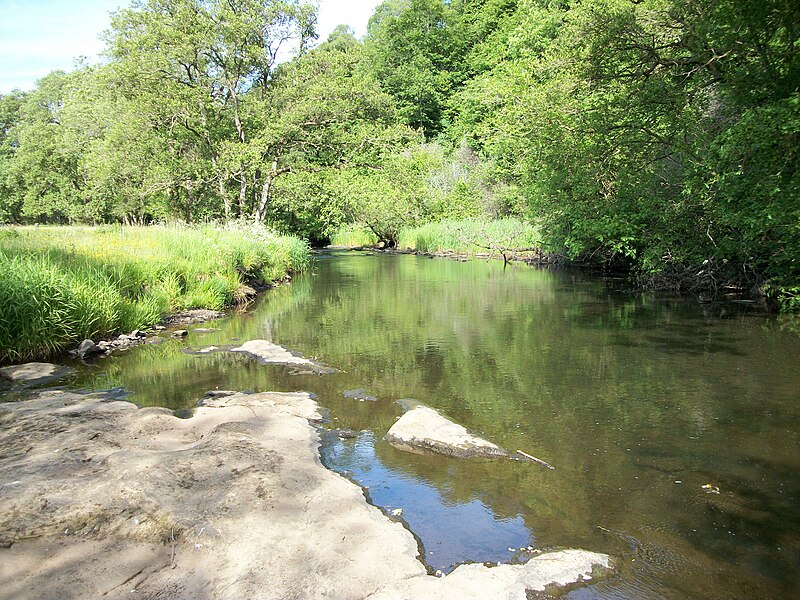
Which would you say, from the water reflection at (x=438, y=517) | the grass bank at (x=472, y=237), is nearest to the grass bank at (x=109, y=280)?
the water reflection at (x=438, y=517)

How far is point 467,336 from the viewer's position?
1149 centimetres

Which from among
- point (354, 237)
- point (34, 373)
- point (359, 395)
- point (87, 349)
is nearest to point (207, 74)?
point (354, 237)

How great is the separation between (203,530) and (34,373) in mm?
6128

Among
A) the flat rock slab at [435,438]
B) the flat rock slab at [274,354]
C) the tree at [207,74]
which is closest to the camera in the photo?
the flat rock slab at [435,438]

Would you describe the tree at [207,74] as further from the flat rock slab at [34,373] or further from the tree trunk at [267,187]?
the flat rock slab at [34,373]

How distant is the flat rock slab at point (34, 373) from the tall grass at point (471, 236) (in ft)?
73.3

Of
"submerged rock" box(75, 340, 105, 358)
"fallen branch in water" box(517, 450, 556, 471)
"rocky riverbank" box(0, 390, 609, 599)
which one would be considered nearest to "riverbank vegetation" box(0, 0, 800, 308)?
"fallen branch in water" box(517, 450, 556, 471)

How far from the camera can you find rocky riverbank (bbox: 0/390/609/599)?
10.8ft

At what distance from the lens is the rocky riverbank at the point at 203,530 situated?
329cm

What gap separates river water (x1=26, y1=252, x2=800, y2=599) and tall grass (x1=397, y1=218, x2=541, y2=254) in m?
15.4

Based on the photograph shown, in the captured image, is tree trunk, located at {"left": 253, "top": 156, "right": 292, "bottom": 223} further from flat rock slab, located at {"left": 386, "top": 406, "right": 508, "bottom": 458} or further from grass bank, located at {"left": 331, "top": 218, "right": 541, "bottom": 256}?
flat rock slab, located at {"left": 386, "top": 406, "right": 508, "bottom": 458}

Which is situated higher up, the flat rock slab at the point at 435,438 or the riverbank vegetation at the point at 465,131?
the riverbank vegetation at the point at 465,131

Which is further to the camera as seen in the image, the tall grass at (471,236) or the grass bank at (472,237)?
the tall grass at (471,236)

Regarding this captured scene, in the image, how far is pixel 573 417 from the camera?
673 cm
